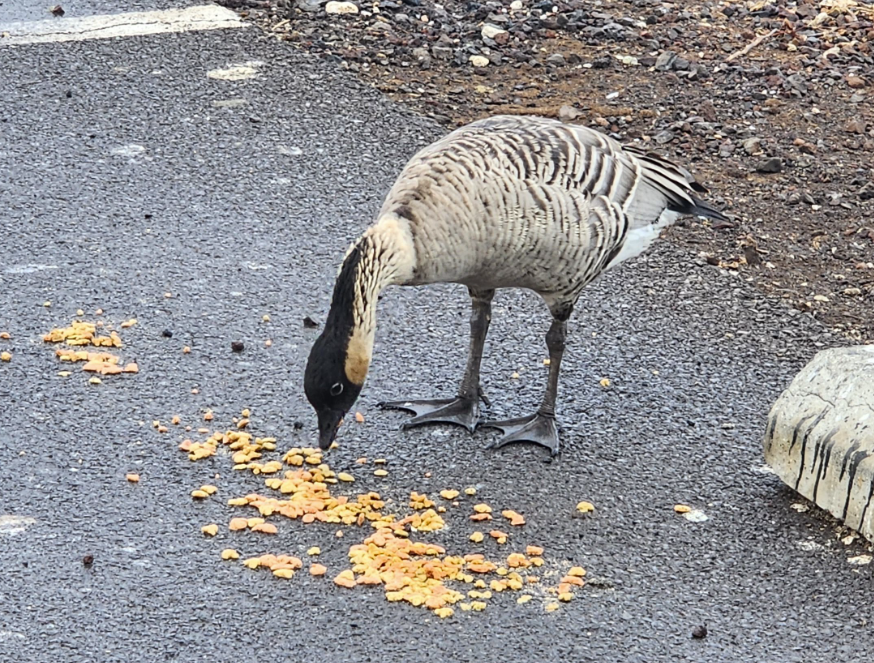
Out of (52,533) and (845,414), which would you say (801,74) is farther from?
(52,533)

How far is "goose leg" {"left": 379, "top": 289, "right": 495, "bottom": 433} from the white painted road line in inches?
175

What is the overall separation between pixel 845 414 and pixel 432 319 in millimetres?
2028

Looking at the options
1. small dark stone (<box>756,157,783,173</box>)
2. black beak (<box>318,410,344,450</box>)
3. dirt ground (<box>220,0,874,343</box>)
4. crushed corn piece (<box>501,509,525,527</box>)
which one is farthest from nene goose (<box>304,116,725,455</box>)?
small dark stone (<box>756,157,783,173</box>)

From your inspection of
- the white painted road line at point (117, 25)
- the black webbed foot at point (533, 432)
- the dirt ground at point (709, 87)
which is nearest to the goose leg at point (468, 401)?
the black webbed foot at point (533, 432)

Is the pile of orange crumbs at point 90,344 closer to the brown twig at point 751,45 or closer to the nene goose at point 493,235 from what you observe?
the nene goose at point 493,235

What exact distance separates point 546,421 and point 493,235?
0.86m

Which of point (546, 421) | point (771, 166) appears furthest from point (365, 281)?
point (771, 166)

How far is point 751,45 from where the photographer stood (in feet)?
28.5

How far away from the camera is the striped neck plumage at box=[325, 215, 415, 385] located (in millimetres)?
4312

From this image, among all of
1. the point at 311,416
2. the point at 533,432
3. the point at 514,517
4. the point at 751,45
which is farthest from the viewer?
the point at 751,45

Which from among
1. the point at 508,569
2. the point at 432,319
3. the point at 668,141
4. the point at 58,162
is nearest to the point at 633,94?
the point at 668,141

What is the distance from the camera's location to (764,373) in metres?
5.50

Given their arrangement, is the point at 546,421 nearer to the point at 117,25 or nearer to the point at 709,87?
the point at 709,87

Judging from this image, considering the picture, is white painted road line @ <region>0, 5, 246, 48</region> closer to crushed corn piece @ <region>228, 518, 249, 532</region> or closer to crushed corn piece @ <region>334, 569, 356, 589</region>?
crushed corn piece @ <region>228, 518, 249, 532</region>
